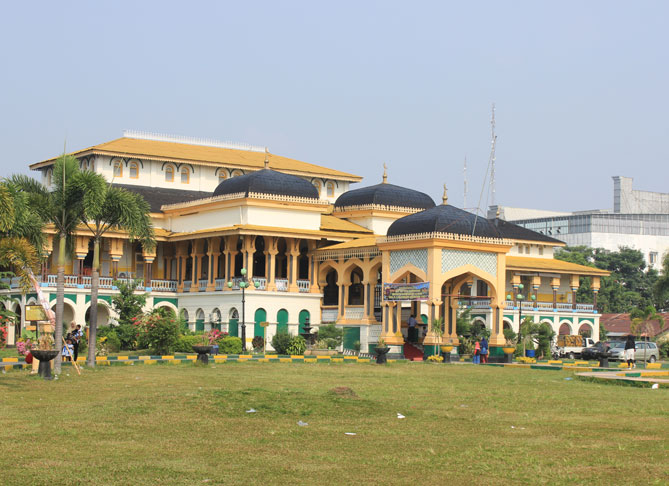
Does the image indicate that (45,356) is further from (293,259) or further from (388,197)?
(388,197)

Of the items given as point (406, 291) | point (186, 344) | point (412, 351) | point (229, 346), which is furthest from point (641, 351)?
point (186, 344)

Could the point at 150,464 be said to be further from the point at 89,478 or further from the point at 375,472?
the point at 375,472

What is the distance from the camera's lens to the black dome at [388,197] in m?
56.9

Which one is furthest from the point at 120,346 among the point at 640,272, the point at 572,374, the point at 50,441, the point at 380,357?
the point at 640,272

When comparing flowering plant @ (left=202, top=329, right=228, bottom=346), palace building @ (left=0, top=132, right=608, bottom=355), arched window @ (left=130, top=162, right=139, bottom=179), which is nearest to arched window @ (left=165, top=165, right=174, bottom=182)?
palace building @ (left=0, top=132, right=608, bottom=355)

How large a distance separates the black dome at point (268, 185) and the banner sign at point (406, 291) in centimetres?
918

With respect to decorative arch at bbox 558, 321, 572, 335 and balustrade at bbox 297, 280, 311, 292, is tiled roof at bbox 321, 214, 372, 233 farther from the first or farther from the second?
decorative arch at bbox 558, 321, 572, 335

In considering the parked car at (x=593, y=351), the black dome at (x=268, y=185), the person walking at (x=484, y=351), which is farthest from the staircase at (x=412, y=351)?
the black dome at (x=268, y=185)

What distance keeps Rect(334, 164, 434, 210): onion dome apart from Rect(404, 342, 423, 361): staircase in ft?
41.5

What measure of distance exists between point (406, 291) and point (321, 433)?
91.0ft

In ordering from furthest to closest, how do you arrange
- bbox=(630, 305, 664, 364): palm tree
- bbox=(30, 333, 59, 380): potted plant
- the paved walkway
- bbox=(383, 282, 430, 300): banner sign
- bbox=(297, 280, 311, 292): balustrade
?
bbox=(630, 305, 664, 364): palm tree < bbox=(297, 280, 311, 292): balustrade < bbox=(383, 282, 430, 300): banner sign < the paved walkway < bbox=(30, 333, 59, 380): potted plant

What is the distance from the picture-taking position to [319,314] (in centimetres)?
5222

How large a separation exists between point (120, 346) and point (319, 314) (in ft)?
34.1

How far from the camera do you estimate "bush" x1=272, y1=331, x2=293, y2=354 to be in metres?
45.7
